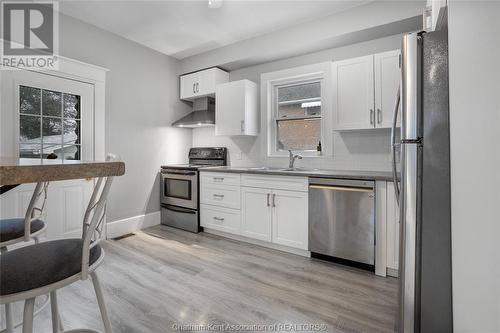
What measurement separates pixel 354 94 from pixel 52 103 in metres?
3.39

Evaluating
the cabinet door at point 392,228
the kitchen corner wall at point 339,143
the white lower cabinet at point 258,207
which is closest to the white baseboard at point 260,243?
the white lower cabinet at point 258,207

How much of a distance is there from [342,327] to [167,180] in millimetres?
3102

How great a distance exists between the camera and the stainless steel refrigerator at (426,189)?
4.29 feet

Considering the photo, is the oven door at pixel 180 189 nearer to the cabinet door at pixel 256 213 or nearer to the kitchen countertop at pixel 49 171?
the cabinet door at pixel 256 213

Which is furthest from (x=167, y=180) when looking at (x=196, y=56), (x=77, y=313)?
(x=77, y=313)

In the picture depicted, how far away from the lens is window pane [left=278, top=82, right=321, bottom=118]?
344 cm

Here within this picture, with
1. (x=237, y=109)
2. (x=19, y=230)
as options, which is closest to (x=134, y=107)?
(x=237, y=109)

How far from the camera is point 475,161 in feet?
3.62

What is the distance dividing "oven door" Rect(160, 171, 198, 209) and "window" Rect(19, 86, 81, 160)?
1247 millimetres

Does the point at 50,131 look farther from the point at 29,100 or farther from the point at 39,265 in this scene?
the point at 39,265

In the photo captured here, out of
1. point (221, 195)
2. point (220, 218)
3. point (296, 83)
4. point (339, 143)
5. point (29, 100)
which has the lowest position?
point (220, 218)

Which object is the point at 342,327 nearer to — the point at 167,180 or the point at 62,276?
the point at 62,276

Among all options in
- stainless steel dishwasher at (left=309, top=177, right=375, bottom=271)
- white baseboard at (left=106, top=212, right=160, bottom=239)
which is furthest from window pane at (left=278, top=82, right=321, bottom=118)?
white baseboard at (left=106, top=212, right=160, bottom=239)

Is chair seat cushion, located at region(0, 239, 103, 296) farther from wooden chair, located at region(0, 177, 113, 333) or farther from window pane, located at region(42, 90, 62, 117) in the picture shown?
window pane, located at region(42, 90, 62, 117)
